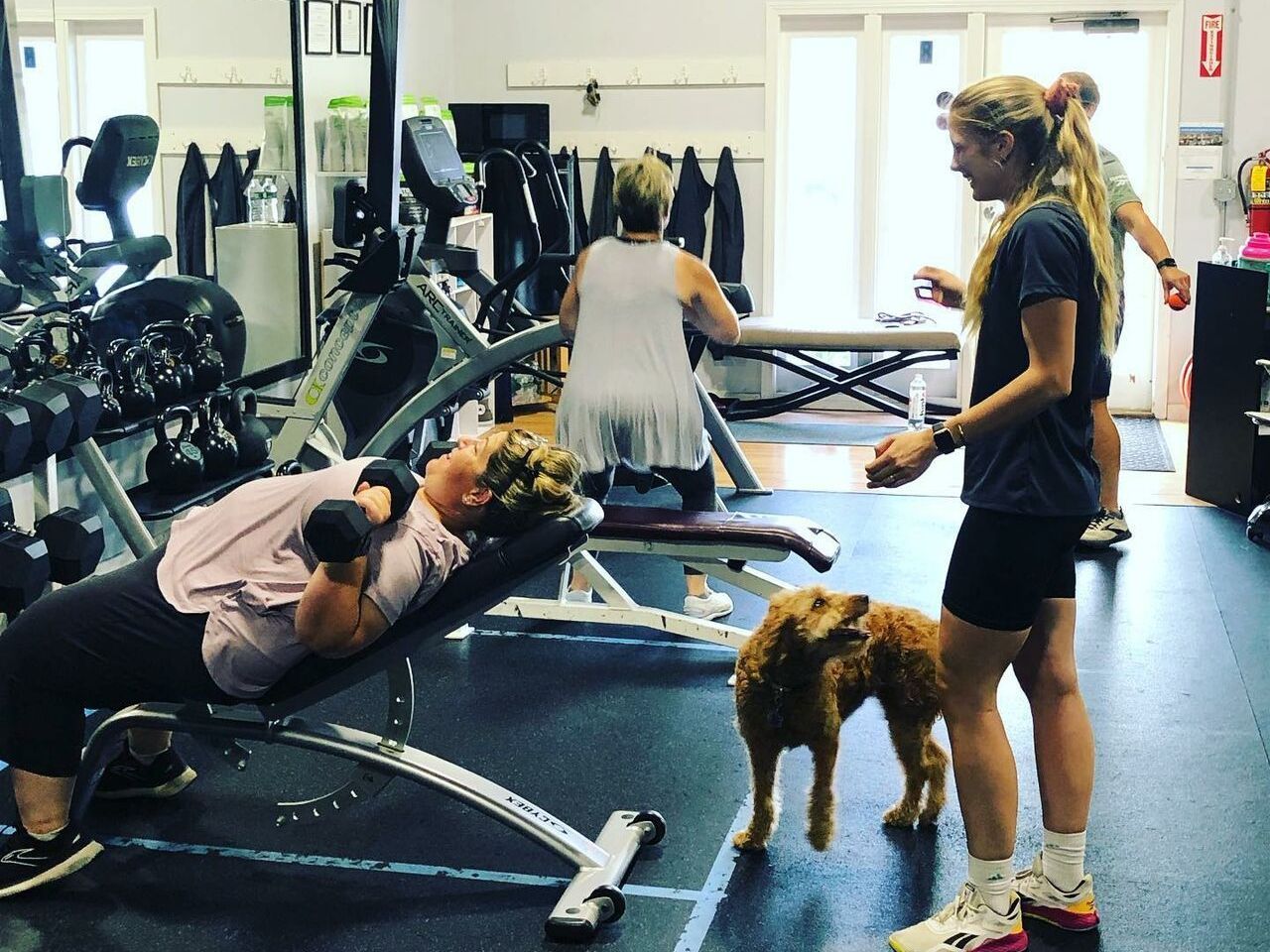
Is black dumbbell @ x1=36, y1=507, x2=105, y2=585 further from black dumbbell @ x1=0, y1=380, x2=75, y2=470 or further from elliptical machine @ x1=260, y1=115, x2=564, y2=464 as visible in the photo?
elliptical machine @ x1=260, y1=115, x2=564, y2=464

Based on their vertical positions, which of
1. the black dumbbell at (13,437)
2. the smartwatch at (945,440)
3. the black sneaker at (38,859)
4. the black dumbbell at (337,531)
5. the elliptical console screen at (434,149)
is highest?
the elliptical console screen at (434,149)

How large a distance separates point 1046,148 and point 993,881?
45.5 inches

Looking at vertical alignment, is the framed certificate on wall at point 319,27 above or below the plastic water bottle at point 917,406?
above

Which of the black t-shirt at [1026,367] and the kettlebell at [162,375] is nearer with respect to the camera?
the black t-shirt at [1026,367]

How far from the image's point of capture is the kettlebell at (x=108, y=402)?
12.8 feet

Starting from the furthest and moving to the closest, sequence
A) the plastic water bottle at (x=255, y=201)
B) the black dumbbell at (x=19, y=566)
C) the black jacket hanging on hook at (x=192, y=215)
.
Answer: the plastic water bottle at (x=255, y=201), the black jacket hanging on hook at (x=192, y=215), the black dumbbell at (x=19, y=566)

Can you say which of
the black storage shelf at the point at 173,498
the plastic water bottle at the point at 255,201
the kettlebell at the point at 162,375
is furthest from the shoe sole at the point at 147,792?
the plastic water bottle at the point at 255,201

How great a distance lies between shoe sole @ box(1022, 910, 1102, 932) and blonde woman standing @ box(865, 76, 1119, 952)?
0.17m

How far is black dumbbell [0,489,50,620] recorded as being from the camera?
2766 millimetres

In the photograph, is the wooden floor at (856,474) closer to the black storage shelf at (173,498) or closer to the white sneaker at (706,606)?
the white sneaker at (706,606)

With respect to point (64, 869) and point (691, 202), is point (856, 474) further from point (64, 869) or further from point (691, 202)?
point (64, 869)

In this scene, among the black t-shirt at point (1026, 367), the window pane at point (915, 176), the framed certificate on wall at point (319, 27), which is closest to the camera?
the black t-shirt at point (1026, 367)

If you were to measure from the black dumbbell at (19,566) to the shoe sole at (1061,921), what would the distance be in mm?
1900

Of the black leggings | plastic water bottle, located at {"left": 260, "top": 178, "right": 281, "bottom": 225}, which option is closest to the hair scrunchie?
the black leggings
